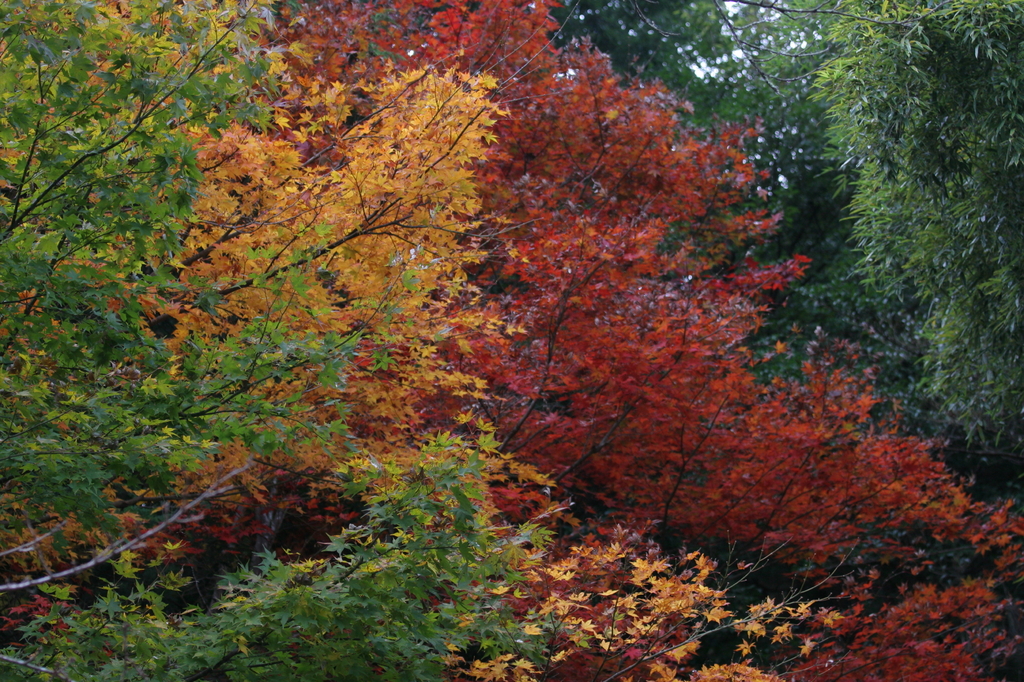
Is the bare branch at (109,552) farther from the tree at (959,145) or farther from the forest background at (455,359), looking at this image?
the tree at (959,145)

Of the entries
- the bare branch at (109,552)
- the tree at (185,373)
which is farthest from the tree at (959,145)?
the bare branch at (109,552)

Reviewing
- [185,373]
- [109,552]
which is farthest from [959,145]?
[109,552]

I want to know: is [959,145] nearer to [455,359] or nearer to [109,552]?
[455,359]

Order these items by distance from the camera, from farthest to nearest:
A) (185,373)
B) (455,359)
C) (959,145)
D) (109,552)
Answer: (959,145)
(455,359)
(185,373)
(109,552)

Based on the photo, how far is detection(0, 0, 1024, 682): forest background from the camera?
3729 millimetres

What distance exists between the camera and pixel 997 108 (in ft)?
27.9

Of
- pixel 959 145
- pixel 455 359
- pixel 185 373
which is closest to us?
pixel 185 373

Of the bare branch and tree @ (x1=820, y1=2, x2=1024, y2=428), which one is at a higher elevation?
tree @ (x1=820, y1=2, x2=1024, y2=428)

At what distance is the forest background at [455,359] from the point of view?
3729 mm

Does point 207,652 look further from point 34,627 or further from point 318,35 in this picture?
point 318,35

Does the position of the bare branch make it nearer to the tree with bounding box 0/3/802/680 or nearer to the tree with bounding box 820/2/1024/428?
the tree with bounding box 0/3/802/680

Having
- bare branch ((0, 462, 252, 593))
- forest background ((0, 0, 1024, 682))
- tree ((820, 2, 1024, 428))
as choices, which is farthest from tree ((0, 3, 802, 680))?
tree ((820, 2, 1024, 428))

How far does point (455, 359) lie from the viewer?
696 centimetres

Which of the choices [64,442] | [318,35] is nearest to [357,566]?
[64,442]
